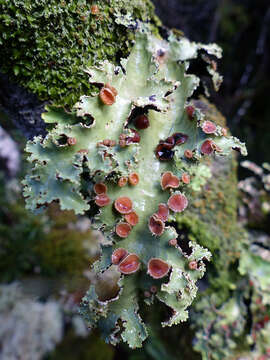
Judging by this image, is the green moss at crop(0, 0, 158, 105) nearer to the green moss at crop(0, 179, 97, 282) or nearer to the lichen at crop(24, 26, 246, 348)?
the lichen at crop(24, 26, 246, 348)

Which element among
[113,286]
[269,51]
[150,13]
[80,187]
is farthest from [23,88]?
[269,51]

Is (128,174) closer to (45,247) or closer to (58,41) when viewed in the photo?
(58,41)

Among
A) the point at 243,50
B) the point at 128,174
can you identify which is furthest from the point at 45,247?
the point at 243,50

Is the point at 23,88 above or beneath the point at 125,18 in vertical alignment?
beneath

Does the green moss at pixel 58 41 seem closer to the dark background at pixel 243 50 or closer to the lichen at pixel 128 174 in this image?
the lichen at pixel 128 174

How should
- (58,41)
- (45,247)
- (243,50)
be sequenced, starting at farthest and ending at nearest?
(243,50) < (45,247) < (58,41)

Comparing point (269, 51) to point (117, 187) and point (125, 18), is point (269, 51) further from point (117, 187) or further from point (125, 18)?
point (117, 187)

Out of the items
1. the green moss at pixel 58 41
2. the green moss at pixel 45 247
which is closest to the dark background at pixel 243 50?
the green moss at pixel 45 247

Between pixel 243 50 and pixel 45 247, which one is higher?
pixel 243 50
